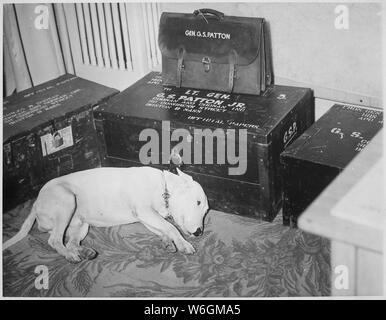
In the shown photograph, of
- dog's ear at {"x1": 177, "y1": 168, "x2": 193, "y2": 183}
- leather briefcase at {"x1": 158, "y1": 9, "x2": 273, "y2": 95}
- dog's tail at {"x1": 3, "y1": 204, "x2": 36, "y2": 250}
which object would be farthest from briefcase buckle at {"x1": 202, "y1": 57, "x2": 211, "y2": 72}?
dog's tail at {"x1": 3, "y1": 204, "x2": 36, "y2": 250}

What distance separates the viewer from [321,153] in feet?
4.77

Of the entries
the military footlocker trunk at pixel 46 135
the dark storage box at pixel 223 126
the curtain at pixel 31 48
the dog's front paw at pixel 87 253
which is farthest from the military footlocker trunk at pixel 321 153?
the curtain at pixel 31 48

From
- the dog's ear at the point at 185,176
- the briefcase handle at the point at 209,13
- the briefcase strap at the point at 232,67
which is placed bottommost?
the dog's ear at the point at 185,176

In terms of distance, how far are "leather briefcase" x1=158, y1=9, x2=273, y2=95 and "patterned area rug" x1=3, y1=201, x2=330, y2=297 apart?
1.41ft

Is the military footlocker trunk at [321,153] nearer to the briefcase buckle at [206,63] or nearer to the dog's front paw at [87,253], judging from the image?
the briefcase buckle at [206,63]

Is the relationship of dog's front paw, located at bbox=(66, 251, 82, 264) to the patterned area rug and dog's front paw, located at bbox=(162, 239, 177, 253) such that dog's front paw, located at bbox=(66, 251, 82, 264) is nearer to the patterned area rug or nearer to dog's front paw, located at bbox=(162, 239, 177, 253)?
the patterned area rug

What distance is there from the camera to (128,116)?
162 centimetres

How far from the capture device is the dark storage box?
152cm

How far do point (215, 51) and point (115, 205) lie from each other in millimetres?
561

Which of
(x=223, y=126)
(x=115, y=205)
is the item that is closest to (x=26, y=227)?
(x=115, y=205)

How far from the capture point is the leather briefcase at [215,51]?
162cm

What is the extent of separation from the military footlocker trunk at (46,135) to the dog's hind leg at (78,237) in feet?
0.83
